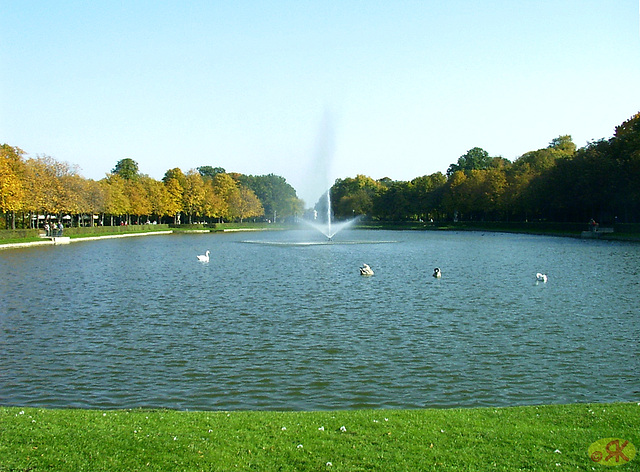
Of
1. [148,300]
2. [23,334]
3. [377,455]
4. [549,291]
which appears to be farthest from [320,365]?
[549,291]

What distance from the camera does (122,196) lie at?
10156 centimetres

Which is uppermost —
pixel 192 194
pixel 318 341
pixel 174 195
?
pixel 192 194

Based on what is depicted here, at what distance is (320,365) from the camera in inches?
536

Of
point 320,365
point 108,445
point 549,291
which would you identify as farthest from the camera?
point 549,291

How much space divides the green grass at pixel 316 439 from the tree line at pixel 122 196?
58118 mm

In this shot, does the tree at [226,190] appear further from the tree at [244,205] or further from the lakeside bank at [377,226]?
the lakeside bank at [377,226]

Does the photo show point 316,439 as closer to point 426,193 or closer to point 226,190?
point 226,190

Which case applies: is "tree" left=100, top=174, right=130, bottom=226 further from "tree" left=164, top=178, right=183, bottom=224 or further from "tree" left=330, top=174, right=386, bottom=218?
"tree" left=330, top=174, right=386, bottom=218

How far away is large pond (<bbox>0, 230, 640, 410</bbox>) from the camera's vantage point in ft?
38.3

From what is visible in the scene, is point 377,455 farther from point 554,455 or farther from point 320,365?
point 320,365

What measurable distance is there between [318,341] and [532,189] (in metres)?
83.3

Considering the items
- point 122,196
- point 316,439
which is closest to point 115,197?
point 122,196

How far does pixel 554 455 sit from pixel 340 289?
19.7 meters

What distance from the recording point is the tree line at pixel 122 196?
237ft
